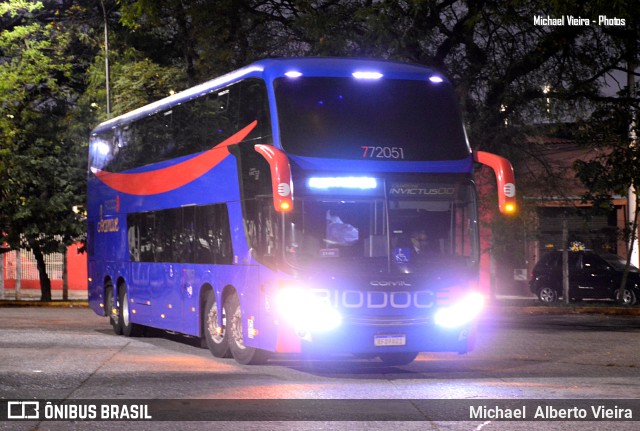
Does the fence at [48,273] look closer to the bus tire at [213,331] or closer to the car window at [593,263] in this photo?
the car window at [593,263]

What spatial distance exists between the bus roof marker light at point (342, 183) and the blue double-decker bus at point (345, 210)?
0.02m

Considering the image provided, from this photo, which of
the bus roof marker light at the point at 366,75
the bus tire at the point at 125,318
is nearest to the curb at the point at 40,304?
the bus tire at the point at 125,318

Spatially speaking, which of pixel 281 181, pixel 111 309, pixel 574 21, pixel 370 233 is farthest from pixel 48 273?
pixel 281 181

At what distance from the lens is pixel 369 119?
645 inches

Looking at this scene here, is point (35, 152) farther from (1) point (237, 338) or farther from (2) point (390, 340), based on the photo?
(2) point (390, 340)

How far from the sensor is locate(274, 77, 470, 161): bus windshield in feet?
52.7

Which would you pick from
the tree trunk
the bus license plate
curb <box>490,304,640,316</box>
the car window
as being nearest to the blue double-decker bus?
the bus license plate

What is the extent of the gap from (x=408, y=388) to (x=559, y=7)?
14.9 meters

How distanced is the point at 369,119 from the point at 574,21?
46.2ft

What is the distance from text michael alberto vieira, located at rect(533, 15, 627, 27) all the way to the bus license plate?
14398 millimetres

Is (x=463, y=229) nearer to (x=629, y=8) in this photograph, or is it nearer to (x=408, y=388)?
(x=408, y=388)

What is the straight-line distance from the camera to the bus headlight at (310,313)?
1577cm

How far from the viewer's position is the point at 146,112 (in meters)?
22.1

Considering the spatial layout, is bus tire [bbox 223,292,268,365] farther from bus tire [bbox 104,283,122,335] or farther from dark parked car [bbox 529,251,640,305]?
dark parked car [bbox 529,251,640,305]
